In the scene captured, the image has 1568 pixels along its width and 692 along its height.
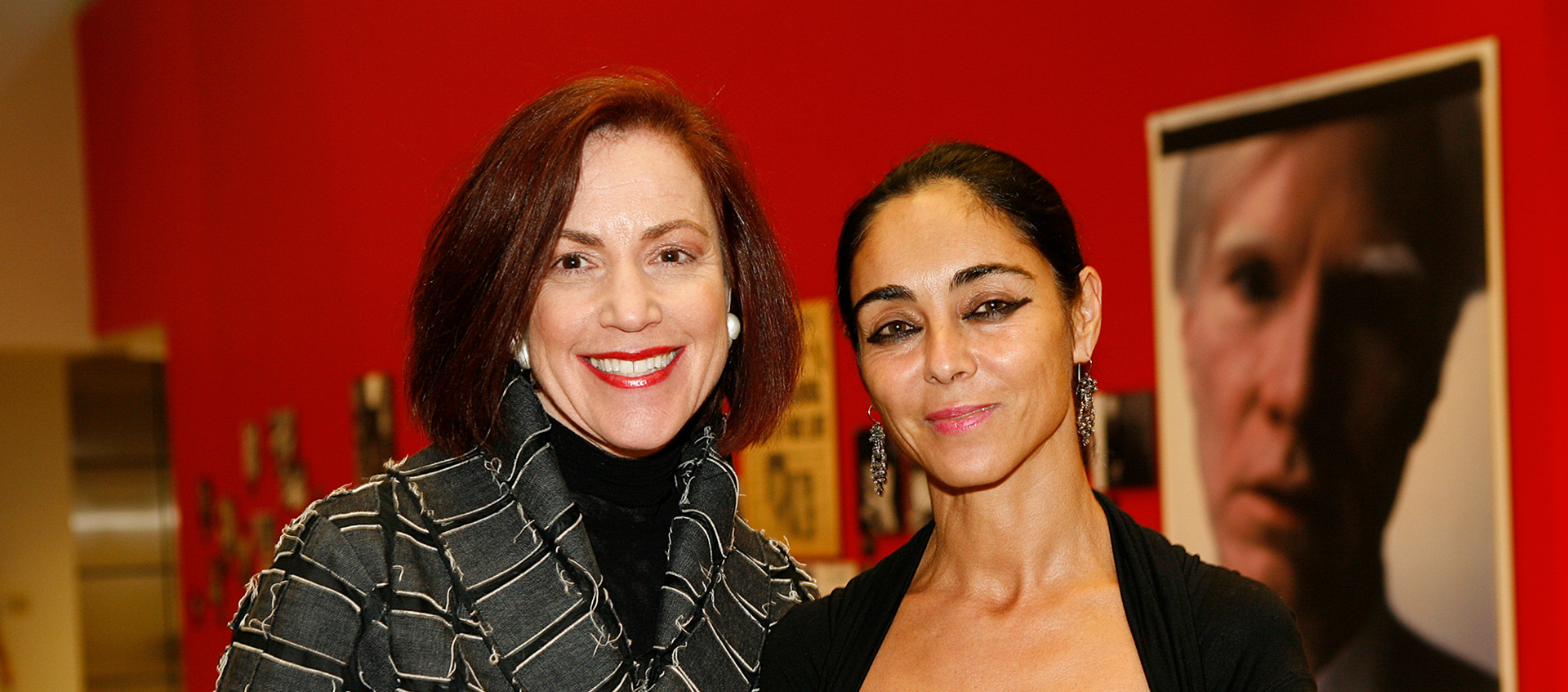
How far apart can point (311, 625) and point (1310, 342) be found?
1.96 meters

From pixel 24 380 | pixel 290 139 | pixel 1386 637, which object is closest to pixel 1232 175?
pixel 1386 637

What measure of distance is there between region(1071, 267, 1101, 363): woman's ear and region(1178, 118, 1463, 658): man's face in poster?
3.26 feet

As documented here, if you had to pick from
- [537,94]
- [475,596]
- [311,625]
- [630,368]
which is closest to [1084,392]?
[630,368]

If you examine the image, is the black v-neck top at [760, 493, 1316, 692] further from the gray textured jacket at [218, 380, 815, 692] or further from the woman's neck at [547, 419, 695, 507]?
the woman's neck at [547, 419, 695, 507]

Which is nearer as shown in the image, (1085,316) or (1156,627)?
(1156,627)

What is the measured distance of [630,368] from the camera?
6.11 feet

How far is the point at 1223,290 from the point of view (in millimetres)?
2854

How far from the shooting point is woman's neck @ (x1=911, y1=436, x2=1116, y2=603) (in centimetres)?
181

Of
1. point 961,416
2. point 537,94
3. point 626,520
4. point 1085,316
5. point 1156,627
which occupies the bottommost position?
point 1156,627

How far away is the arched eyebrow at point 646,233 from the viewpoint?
5.84 ft

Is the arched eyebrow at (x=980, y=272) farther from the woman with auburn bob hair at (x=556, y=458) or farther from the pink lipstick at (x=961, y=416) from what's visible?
the woman with auburn bob hair at (x=556, y=458)

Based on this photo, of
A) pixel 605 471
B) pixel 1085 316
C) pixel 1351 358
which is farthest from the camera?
pixel 1351 358

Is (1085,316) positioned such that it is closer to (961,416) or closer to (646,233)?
(961,416)

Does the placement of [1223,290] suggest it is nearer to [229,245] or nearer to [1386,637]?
[1386,637]
